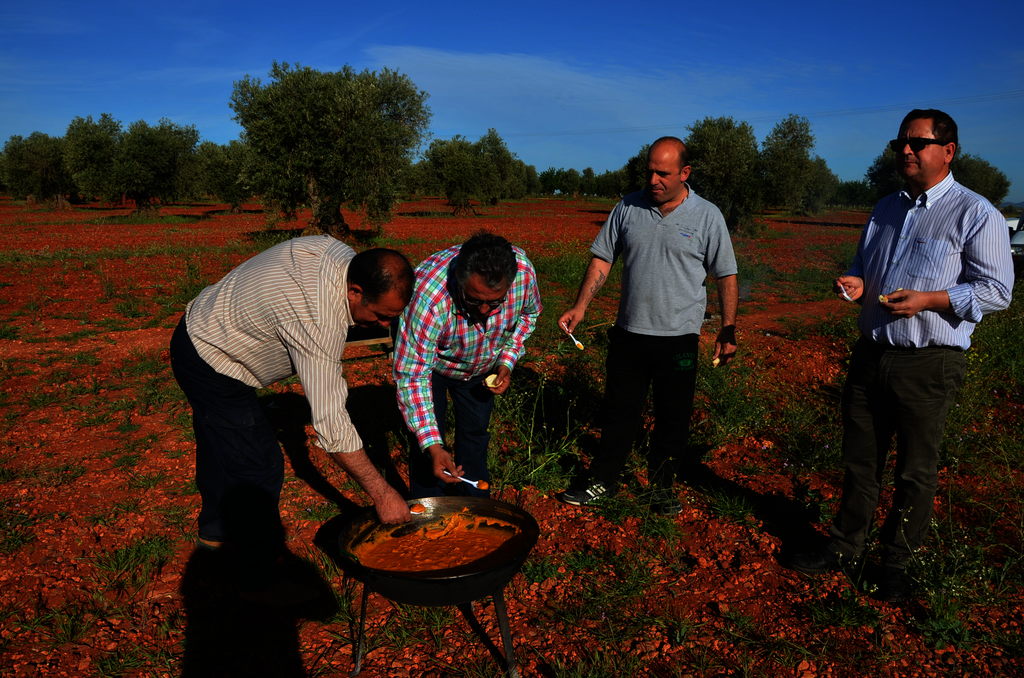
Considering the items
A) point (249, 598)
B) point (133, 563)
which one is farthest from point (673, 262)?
point (133, 563)

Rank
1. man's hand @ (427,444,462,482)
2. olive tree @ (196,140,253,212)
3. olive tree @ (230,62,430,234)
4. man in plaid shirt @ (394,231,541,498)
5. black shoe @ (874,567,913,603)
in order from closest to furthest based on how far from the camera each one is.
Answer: man in plaid shirt @ (394,231,541,498)
man's hand @ (427,444,462,482)
black shoe @ (874,567,913,603)
olive tree @ (230,62,430,234)
olive tree @ (196,140,253,212)

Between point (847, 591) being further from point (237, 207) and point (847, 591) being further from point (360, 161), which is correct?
point (237, 207)

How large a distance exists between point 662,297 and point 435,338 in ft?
4.23

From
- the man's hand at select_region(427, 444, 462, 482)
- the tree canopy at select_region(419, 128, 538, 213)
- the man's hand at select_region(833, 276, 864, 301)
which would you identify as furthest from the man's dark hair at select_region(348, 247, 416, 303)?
the tree canopy at select_region(419, 128, 538, 213)

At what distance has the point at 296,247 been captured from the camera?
2.53 meters

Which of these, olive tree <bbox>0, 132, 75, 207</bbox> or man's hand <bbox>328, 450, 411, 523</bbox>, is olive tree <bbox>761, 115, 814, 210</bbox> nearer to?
man's hand <bbox>328, 450, 411, 523</bbox>

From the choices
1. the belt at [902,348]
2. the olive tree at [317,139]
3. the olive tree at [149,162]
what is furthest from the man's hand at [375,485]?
the olive tree at [149,162]

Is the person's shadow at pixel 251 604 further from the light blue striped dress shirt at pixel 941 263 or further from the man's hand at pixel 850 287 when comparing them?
the light blue striped dress shirt at pixel 941 263

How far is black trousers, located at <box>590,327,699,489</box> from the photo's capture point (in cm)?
340

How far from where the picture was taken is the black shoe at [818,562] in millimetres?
3162

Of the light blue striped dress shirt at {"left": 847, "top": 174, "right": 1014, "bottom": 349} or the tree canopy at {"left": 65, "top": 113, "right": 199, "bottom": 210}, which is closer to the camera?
the light blue striped dress shirt at {"left": 847, "top": 174, "right": 1014, "bottom": 349}

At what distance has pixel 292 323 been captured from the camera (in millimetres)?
2357

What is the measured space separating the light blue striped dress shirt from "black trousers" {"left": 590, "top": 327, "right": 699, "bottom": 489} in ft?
2.98

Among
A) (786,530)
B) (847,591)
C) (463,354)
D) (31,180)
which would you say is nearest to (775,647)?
(847,591)
